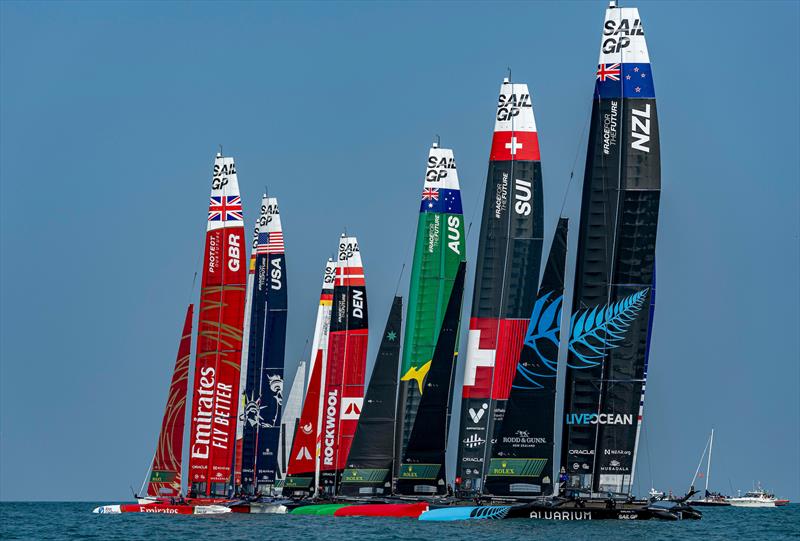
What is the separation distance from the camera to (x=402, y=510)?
177 feet

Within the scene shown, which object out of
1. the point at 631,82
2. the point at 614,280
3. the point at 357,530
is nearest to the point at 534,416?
the point at 614,280

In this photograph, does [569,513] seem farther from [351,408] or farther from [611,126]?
[351,408]

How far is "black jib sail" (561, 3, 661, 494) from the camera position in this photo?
45.3m

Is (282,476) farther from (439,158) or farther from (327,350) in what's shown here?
(439,158)

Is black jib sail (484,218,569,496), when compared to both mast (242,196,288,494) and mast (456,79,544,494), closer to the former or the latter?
mast (456,79,544,494)

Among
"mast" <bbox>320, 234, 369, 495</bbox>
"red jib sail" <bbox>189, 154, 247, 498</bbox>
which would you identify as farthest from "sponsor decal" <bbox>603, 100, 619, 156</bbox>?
"mast" <bbox>320, 234, 369, 495</bbox>

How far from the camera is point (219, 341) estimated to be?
58375 millimetres

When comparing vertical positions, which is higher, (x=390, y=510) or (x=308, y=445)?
(x=308, y=445)

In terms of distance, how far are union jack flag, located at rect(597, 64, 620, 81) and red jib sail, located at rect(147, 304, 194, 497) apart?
73.5 feet

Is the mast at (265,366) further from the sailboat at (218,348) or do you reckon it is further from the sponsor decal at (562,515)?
the sponsor decal at (562,515)

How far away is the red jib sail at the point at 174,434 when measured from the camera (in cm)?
6131

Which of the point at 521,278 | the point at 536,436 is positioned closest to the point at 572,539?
the point at 536,436

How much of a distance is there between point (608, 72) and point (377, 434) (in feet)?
58.0

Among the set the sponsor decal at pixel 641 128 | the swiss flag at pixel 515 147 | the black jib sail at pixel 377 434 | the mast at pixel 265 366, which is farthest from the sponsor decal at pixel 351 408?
the sponsor decal at pixel 641 128
